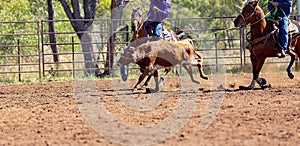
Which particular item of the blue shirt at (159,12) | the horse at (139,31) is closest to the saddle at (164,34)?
the horse at (139,31)

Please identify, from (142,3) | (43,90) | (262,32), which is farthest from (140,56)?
(142,3)

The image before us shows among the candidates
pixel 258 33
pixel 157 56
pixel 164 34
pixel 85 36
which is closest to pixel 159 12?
pixel 164 34

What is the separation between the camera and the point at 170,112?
370 inches

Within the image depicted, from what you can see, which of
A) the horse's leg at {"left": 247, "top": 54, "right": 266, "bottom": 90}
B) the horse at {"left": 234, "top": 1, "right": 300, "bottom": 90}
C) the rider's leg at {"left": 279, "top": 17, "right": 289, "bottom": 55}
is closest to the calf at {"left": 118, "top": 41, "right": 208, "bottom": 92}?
the horse's leg at {"left": 247, "top": 54, "right": 266, "bottom": 90}

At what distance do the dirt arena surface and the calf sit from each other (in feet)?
1.86

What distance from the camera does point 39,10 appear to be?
3991 centimetres

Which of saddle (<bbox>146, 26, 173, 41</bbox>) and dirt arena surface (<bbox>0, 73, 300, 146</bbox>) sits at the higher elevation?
saddle (<bbox>146, 26, 173, 41</bbox>)

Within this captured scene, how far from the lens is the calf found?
12.4 meters

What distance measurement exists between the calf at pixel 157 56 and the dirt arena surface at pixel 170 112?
1.86 feet

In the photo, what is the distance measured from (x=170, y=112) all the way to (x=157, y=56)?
3.54 metres

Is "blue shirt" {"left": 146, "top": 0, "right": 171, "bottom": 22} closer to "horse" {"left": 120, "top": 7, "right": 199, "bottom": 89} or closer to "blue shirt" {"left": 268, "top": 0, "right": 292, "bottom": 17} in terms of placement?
"horse" {"left": 120, "top": 7, "right": 199, "bottom": 89}

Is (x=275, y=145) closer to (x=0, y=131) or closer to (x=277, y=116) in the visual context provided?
(x=277, y=116)

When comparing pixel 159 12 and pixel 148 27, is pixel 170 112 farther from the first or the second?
pixel 159 12

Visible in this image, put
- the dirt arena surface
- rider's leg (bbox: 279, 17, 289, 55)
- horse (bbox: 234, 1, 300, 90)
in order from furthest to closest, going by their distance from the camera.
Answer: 1. rider's leg (bbox: 279, 17, 289, 55)
2. horse (bbox: 234, 1, 300, 90)
3. the dirt arena surface
